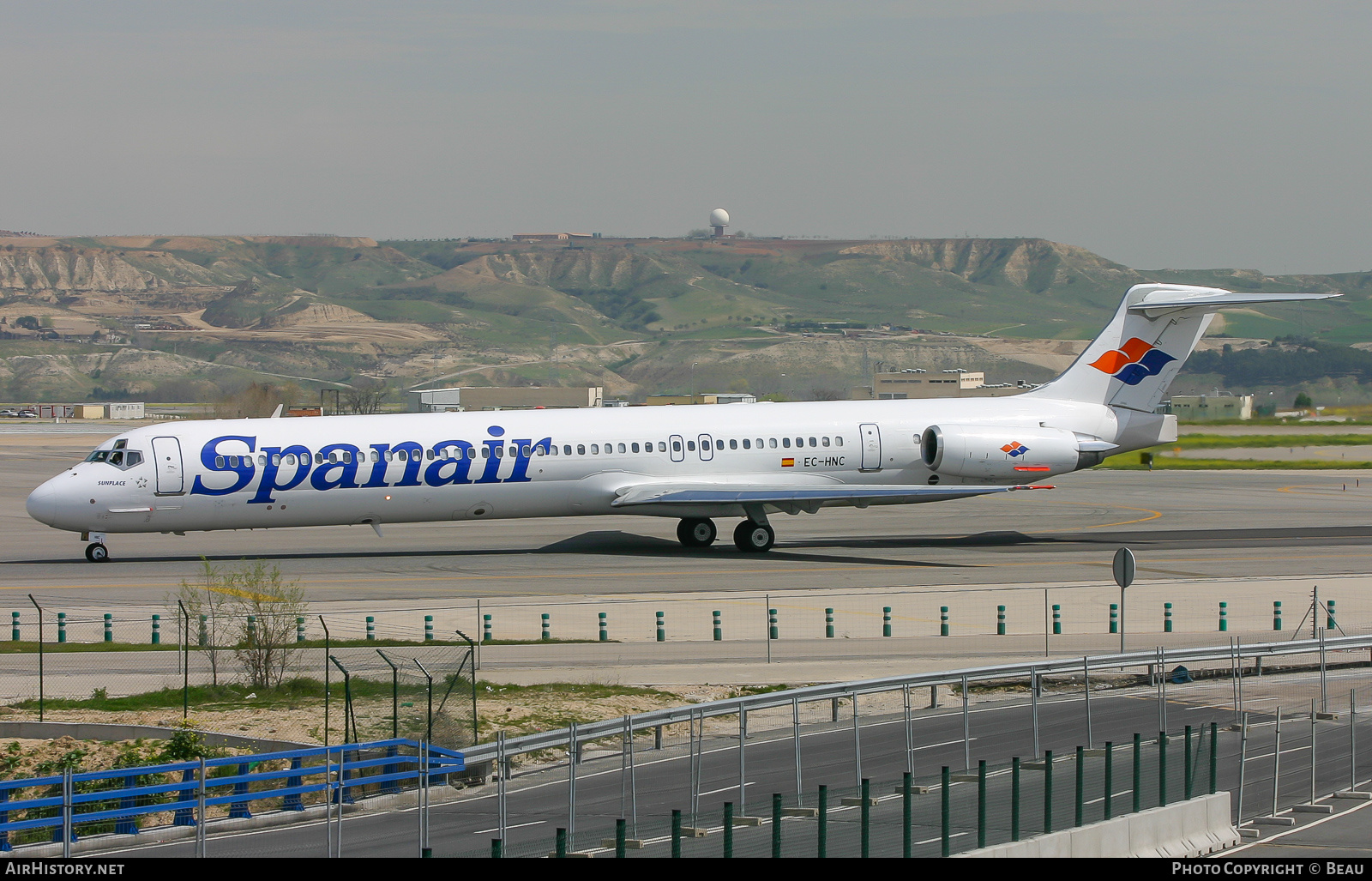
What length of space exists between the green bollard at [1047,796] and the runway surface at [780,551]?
19.8 meters

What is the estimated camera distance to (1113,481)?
225 feet

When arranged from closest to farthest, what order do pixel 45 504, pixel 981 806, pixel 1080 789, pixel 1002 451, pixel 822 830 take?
pixel 822 830 < pixel 981 806 < pixel 1080 789 < pixel 45 504 < pixel 1002 451

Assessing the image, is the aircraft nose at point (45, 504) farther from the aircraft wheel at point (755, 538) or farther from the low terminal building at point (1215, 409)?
the low terminal building at point (1215, 409)

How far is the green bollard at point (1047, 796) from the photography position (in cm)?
1395

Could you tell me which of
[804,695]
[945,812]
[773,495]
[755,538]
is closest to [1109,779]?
[945,812]

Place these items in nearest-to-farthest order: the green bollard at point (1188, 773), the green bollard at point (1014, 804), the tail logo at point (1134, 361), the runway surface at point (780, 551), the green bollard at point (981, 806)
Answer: the green bollard at point (981, 806) < the green bollard at point (1014, 804) < the green bollard at point (1188, 773) < the runway surface at point (780, 551) < the tail logo at point (1134, 361)

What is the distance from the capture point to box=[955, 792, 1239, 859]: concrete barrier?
543 inches

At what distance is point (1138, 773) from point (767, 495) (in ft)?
82.6

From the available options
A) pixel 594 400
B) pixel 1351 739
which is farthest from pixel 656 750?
pixel 594 400

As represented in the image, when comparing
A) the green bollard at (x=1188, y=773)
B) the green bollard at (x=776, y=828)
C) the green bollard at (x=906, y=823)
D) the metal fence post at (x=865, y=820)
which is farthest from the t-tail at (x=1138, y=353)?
the green bollard at (x=776, y=828)

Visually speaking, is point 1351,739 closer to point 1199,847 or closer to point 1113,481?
point 1199,847

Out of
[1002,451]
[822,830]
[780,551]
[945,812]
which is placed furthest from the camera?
[1002,451]

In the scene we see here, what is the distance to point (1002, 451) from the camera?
42.1 m

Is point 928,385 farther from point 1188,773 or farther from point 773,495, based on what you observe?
point 1188,773
